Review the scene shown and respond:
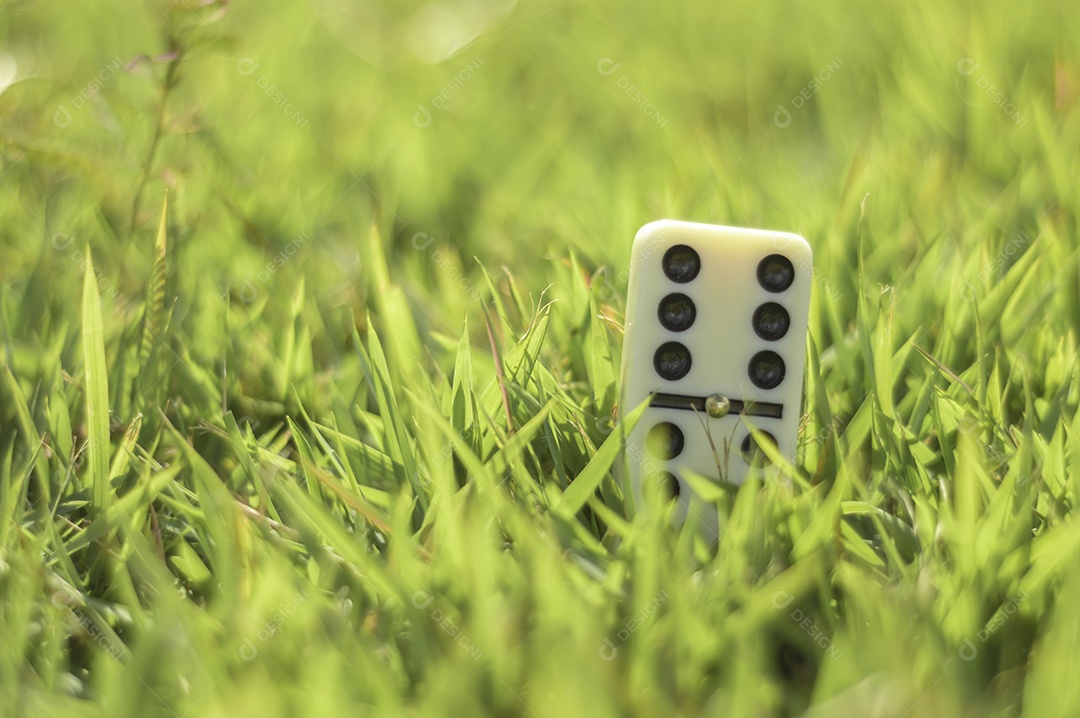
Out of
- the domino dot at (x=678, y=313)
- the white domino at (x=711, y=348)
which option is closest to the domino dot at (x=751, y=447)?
the white domino at (x=711, y=348)

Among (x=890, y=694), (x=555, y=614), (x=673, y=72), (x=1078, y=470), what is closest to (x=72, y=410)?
(x=555, y=614)

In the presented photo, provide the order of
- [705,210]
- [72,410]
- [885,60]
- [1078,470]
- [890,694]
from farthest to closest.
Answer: [885,60] < [705,210] < [72,410] < [1078,470] < [890,694]

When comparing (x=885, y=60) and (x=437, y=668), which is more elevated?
(x=885, y=60)

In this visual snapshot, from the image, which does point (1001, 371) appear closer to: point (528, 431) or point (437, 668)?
point (528, 431)

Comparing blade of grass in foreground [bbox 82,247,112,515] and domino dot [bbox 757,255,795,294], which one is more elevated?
domino dot [bbox 757,255,795,294]

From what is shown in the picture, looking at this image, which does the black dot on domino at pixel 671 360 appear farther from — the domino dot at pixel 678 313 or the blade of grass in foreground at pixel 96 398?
the blade of grass in foreground at pixel 96 398

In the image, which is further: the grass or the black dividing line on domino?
the black dividing line on domino

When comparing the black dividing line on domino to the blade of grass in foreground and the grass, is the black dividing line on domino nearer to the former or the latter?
the grass

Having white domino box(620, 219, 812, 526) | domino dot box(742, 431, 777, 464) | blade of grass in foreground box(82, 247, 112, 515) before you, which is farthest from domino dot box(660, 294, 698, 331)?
blade of grass in foreground box(82, 247, 112, 515)
